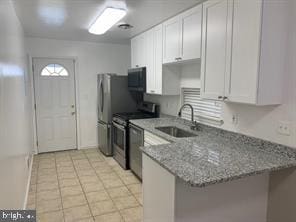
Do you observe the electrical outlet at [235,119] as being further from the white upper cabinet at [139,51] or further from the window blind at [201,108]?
the white upper cabinet at [139,51]

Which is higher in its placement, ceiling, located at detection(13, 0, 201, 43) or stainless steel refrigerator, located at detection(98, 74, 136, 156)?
ceiling, located at detection(13, 0, 201, 43)

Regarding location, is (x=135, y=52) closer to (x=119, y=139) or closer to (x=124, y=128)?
(x=124, y=128)

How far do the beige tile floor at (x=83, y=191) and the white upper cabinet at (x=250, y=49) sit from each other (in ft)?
5.93

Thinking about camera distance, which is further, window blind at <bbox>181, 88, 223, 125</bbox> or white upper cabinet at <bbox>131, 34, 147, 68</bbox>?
white upper cabinet at <bbox>131, 34, 147, 68</bbox>

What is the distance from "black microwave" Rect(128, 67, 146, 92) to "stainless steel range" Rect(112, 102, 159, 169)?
428 mm

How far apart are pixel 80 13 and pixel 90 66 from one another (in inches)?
90.3

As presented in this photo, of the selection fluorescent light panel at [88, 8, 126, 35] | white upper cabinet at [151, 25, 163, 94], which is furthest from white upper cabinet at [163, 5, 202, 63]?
fluorescent light panel at [88, 8, 126, 35]

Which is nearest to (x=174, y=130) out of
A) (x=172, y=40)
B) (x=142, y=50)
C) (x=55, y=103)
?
(x=172, y=40)

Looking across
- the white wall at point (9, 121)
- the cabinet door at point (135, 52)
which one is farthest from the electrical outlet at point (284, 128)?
the cabinet door at point (135, 52)

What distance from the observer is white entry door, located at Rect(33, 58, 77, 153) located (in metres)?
4.84

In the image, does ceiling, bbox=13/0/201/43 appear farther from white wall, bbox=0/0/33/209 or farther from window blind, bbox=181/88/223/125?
window blind, bbox=181/88/223/125

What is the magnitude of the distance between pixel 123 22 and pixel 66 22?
0.86m

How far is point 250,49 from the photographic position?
189cm

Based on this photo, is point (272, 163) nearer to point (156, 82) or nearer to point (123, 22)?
point (156, 82)
